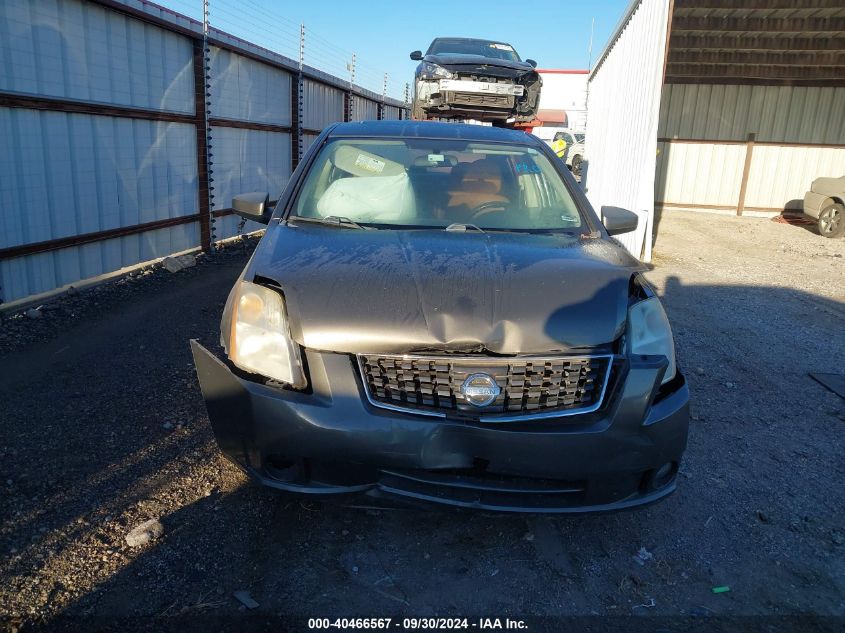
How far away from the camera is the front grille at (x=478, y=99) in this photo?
10.2 m

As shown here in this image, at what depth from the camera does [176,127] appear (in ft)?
26.2

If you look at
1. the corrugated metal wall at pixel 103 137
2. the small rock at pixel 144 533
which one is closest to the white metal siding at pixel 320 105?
the corrugated metal wall at pixel 103 137

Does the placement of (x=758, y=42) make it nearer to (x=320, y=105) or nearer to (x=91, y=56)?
(x=320, y=105)

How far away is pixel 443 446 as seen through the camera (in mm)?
2355

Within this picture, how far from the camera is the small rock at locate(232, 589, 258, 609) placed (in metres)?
2.38

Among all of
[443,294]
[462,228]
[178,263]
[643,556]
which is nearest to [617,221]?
[462,228]

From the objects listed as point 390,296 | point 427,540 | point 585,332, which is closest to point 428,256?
point 390,296

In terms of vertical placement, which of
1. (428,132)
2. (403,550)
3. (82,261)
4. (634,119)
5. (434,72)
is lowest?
(403,550)

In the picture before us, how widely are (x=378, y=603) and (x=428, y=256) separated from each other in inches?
54.7

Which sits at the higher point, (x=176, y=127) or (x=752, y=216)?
(x=176, y=127)

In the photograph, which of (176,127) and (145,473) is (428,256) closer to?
(145,473)

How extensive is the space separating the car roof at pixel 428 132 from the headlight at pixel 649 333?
185cm

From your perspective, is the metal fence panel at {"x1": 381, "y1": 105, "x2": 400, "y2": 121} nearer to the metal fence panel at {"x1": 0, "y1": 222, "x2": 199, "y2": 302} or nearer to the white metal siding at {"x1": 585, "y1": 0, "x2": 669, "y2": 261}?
the white metal siding at {"x1": 585, "y1": 0, "x2": 669, "y2": 261}

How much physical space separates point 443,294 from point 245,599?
1.31 m
